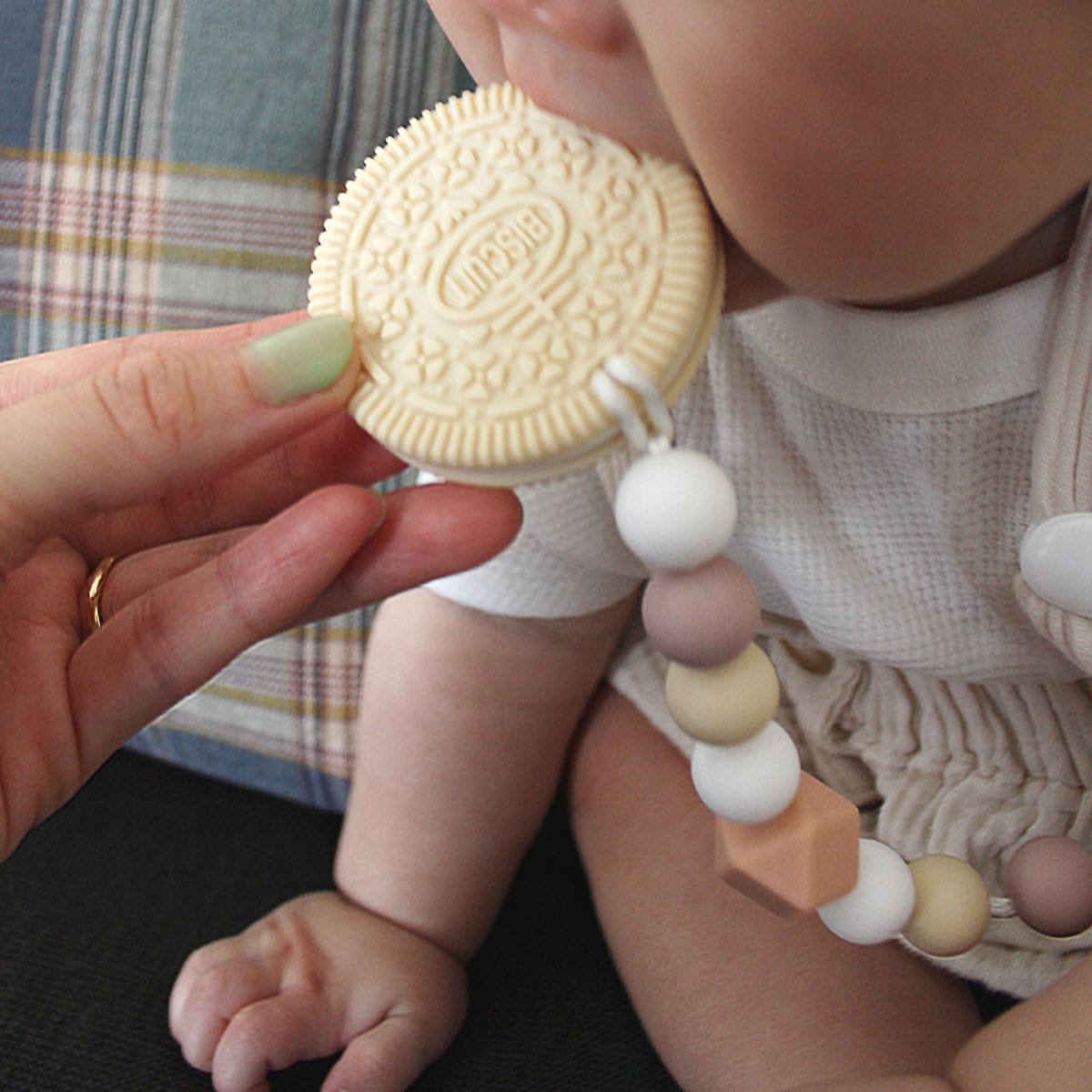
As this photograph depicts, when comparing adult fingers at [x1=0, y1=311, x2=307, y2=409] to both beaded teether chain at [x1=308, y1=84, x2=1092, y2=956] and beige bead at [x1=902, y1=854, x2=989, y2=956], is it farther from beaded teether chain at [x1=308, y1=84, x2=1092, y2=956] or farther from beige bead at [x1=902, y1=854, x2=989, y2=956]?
beige bead at [x1=902, y1=854, x2=989, y2=956]

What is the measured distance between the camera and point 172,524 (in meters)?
0.68

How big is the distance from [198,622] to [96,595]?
11 centimetres

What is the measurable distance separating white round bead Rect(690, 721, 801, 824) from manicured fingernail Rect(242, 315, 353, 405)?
0.22m

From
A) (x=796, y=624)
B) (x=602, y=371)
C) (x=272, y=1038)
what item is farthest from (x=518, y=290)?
(x=272, y=1038)

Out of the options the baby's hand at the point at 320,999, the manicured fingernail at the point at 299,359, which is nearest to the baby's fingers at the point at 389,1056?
the baby's hand at the point at 320,999

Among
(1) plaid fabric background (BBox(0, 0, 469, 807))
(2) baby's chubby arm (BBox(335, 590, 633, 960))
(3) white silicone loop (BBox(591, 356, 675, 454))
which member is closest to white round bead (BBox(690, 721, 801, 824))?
(3) white silicone loop (BBox(591, 356, 675, 454))

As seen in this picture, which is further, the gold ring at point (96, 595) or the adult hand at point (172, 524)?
the gold ring at point (96, 595)

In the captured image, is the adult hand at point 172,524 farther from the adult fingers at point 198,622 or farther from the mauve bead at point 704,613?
the mauve bead at point 704,613

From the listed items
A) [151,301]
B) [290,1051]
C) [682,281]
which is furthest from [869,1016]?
[151,301]

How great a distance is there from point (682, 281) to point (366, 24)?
513 mm

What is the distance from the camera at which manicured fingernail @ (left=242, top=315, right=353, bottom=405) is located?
45 cm

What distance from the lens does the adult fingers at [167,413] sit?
0.46 metres

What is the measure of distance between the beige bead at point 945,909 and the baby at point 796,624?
0.15ft

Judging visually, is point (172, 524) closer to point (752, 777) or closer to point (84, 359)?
point (84, 359)
